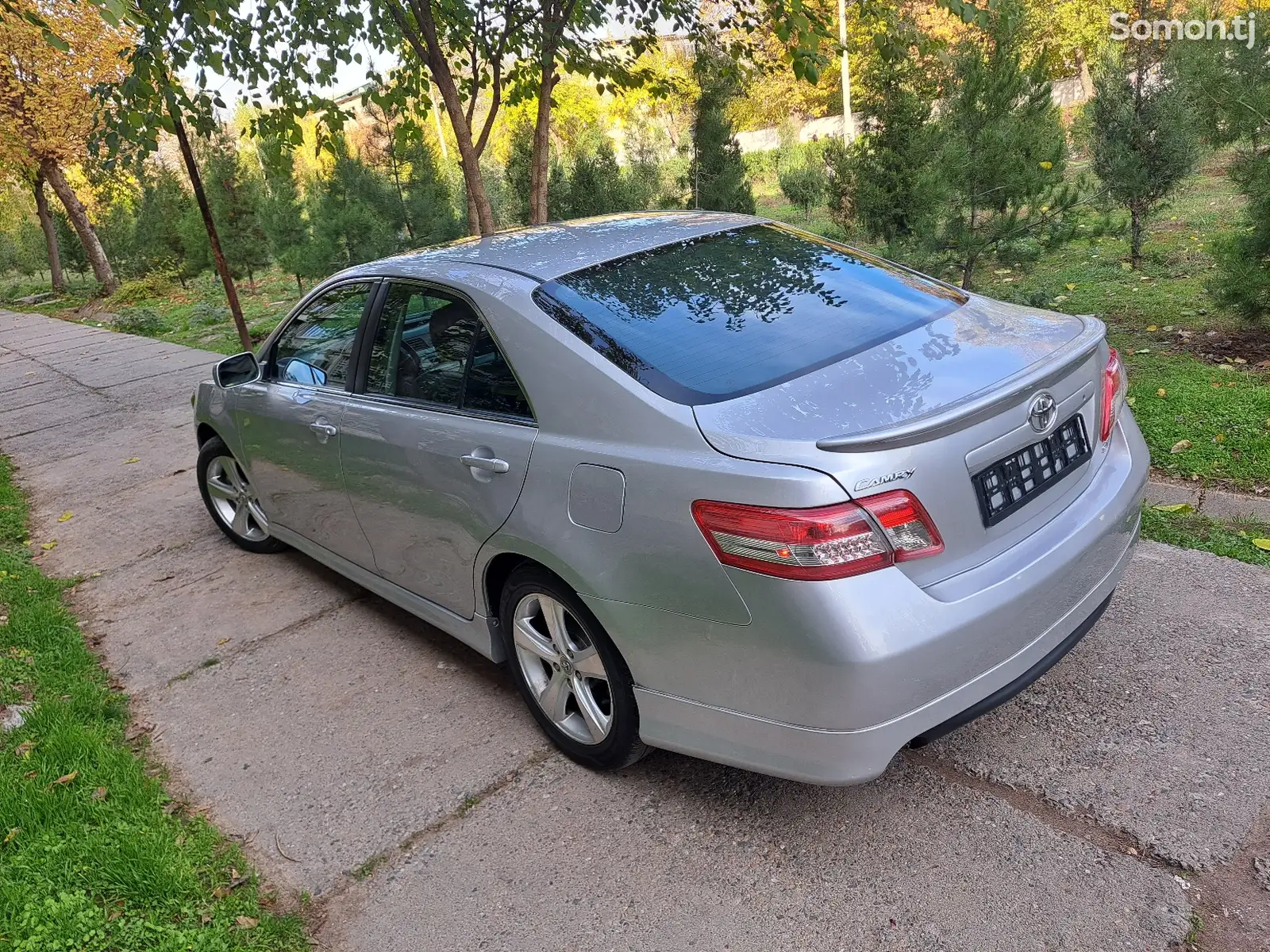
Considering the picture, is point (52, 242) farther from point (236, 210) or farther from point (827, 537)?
point (827, 537)

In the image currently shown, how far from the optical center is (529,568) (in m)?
2.82

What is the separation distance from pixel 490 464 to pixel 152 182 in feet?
79.5

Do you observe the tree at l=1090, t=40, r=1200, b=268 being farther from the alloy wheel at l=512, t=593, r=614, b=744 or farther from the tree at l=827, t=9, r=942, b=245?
the alloy wheel at l=512, t=593, r=614, b=744

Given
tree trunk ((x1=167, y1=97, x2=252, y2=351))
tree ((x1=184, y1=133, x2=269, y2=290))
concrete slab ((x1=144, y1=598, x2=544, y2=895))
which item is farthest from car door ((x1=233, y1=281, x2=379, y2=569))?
tree ((x1=184, y1=133, x2=269, y2=290))

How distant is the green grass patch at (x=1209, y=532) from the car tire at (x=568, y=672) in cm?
256

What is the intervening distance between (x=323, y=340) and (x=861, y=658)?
2.81 meters

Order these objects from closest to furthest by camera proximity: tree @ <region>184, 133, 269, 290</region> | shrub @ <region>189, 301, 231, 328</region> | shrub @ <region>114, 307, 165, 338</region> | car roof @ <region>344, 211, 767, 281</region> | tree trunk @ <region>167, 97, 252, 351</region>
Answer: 1. car roof @ <region>344, 211, 767, 281</region>
2. tree trunk @ <region>167, 97, 252, 351</region>
3. shrub @ <region>189, 301, 231, 328</region>
4. shrub @ <region>114, 307, 165, 338</region>
5. tree @ <region>184, 133, 269, 290</region>

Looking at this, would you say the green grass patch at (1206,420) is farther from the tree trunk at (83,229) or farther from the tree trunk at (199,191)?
the tree trunk at (83,229)

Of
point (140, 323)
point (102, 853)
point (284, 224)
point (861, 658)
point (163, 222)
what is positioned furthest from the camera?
point (163, 222)

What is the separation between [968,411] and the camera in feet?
7.23

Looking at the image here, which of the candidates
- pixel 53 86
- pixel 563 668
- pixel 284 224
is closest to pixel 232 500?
pixel 563 668

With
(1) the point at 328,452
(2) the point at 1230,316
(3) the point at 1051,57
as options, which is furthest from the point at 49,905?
(3) the point at 1051,57

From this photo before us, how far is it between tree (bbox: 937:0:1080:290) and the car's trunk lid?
189 inches

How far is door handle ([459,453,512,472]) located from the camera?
9.12 ft
